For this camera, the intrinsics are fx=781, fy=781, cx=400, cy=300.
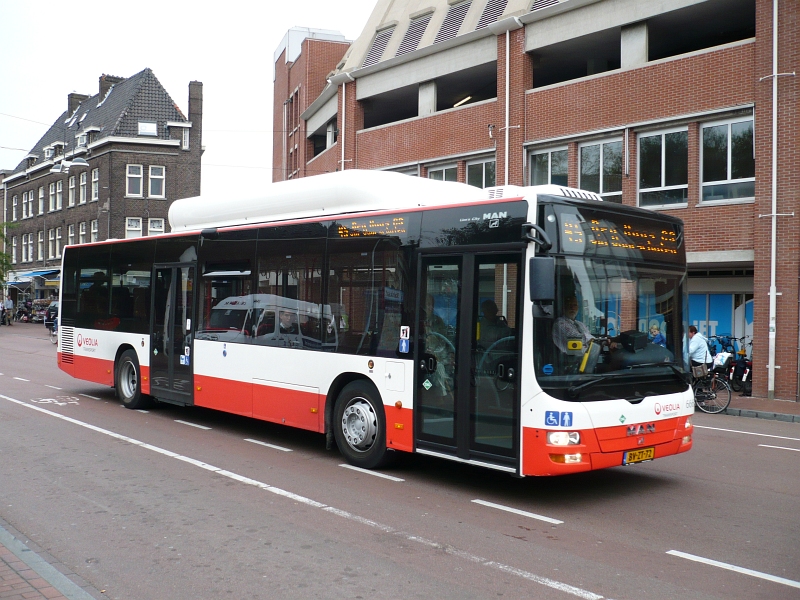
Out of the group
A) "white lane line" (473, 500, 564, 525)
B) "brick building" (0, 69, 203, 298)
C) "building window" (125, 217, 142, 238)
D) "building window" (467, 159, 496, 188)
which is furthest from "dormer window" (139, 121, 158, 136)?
"white lane line" (473, 500, 564, 525)

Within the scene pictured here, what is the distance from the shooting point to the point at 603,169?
67.5ft

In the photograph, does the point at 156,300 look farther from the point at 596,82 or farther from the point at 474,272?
the point at 596,82

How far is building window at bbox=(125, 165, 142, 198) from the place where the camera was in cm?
4916

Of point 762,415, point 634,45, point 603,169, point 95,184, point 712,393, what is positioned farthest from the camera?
point 95,184

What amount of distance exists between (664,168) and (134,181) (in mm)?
38194

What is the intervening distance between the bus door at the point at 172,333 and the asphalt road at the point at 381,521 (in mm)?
1362

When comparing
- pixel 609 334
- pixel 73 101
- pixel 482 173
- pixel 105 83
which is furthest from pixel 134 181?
pixel 609 334

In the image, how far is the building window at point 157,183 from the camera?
49594mm

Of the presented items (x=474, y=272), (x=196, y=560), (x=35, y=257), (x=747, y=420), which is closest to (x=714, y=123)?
(x=747, y=420)

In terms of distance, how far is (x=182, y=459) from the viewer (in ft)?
30.2

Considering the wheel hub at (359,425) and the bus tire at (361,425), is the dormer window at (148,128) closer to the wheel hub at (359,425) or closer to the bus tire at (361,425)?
the bus tire at (361,425)

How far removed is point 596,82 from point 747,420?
9.98 m

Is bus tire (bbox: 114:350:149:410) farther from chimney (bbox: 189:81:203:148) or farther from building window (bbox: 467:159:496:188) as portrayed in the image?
chimney (bbox: 189:81:203:148)

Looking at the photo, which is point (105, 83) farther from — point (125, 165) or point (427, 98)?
point (427, 98)
